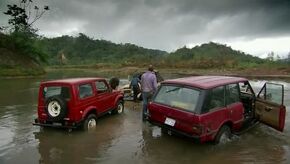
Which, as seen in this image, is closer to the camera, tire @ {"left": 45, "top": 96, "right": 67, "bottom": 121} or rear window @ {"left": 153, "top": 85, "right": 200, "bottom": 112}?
rear window @ {"left": 153, "top": 85, "right": 200, "bottom": 112}

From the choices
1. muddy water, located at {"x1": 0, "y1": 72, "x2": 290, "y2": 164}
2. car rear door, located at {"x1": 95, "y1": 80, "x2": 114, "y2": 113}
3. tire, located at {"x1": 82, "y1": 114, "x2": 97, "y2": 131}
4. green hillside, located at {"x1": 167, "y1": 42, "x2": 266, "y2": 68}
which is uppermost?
green hillside, located at {"x1": 167, "y1": 42, "x2": 266, "y2": 68}

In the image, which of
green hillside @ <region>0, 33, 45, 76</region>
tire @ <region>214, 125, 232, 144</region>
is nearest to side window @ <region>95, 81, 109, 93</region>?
tire @ <region>214, 125, 232, 144</region>

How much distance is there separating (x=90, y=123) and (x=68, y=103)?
1251 millimetres

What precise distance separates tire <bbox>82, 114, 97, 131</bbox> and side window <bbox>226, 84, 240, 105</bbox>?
14.4 feet

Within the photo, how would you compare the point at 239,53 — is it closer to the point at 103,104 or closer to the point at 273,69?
the point at 273,69

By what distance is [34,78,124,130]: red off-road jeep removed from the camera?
10227 millimetres

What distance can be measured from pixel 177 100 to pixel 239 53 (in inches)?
3077

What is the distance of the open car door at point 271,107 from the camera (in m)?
9.80

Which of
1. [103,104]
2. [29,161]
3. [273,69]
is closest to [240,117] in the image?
[103,104]

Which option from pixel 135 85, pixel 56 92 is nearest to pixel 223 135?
pixel 56 92

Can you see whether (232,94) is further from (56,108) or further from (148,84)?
(56,108)

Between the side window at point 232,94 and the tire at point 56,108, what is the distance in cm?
473

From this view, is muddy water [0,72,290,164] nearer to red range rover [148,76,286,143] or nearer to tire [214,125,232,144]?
tire [214,125,232,144]

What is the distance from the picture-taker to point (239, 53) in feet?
274
